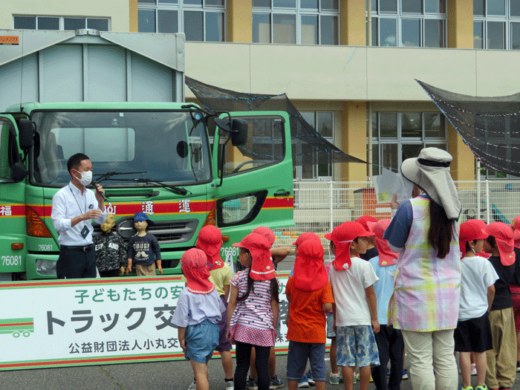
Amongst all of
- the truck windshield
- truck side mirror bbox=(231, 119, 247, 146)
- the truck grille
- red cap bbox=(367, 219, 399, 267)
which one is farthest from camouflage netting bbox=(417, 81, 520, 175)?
red cap bbox=(367, 219, 399, 267)

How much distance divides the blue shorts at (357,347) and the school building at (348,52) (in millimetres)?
16617

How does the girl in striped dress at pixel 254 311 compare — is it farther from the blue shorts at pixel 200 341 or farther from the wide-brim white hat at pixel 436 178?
the wide-brim white hat at pixel 436 178

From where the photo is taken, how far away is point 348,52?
2292 cm

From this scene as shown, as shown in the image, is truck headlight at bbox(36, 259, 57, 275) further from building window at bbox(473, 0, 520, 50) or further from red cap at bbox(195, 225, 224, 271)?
building window at bbox(473, 0, 520, 50)

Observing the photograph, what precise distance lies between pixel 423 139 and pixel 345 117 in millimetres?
3177

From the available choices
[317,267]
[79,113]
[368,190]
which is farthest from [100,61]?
[368,190]

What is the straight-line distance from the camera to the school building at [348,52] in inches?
866

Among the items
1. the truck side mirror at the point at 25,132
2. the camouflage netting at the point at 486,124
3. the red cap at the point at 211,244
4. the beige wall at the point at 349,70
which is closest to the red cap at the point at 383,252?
the red cap at the point at 211,244

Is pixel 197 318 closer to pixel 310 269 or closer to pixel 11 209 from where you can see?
pixel 310 269

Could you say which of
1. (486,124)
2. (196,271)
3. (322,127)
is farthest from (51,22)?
(196,271)

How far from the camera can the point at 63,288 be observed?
691 centimetres

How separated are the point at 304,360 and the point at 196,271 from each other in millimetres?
1075

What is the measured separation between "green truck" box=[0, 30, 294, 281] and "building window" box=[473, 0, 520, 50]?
1823 centimetres

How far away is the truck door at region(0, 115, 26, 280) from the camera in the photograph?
8.23 m
